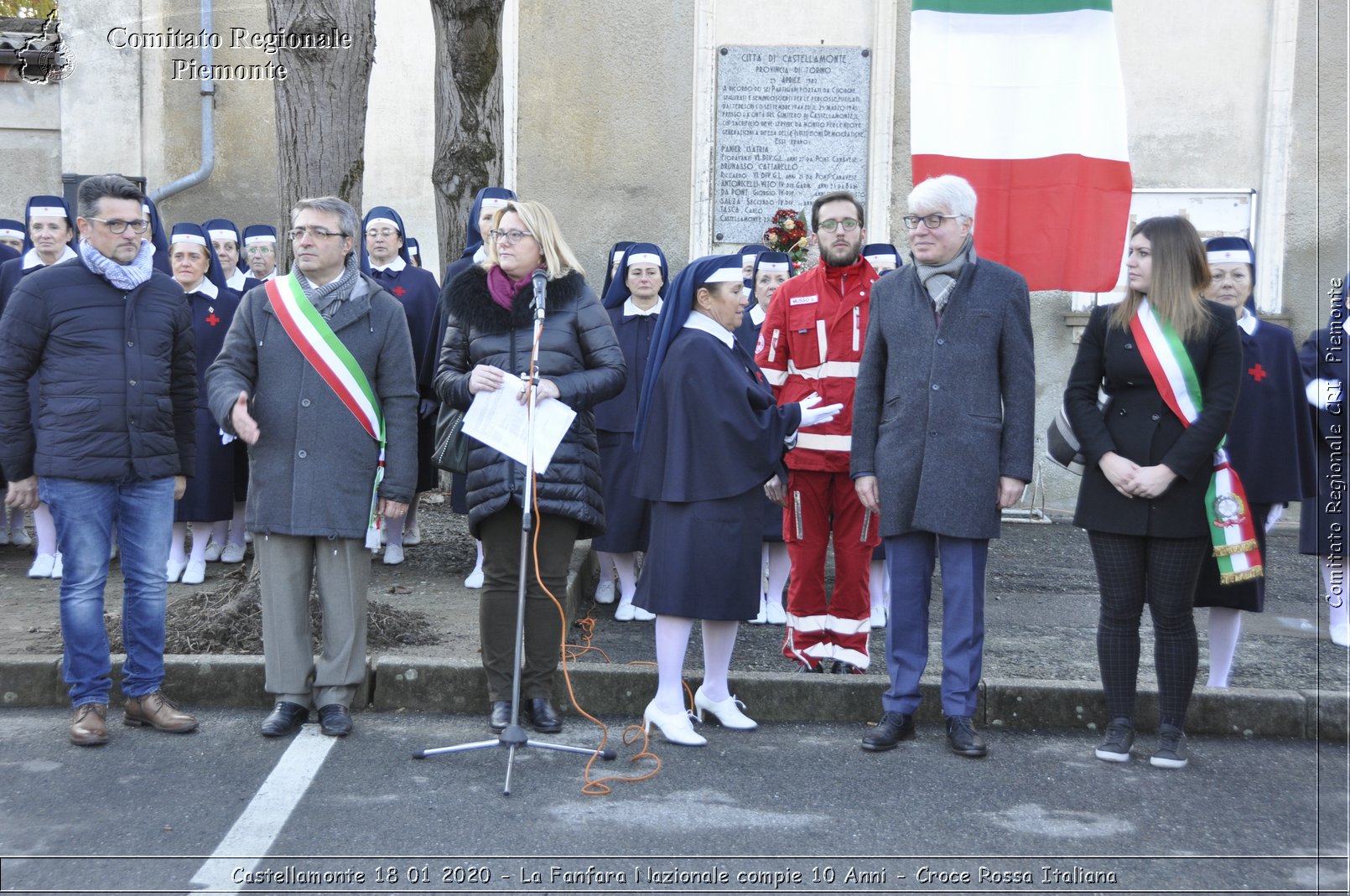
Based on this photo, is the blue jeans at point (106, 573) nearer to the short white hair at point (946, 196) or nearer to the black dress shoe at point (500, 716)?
the black dress shoe at point (500, 716)

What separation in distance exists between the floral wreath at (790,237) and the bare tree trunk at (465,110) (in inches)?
91.3

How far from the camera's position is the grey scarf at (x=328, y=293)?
5266mm

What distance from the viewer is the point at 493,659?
5.31m

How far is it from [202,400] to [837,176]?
21.3ft

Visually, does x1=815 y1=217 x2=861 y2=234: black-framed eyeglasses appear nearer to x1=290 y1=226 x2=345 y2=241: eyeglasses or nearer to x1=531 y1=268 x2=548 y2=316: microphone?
x1=531 y1=268 x2=548 y2=316: microphone

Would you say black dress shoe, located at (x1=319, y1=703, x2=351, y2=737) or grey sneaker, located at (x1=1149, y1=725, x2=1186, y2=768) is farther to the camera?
black dress shoe, located at (x1=319, y1=703, x2=351, y2=737)

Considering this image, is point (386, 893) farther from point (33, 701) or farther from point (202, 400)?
point (202, 400)

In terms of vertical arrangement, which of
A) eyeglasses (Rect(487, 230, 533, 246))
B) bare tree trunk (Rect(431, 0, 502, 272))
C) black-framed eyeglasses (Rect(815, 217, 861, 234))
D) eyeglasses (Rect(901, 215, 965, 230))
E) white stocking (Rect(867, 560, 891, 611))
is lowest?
white stocking (Rect(867, 560, 891, 611))

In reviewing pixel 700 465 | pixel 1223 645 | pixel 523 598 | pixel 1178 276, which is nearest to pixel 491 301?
pixel 700 465

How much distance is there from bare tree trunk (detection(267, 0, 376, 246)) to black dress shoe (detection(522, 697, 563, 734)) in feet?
9.59

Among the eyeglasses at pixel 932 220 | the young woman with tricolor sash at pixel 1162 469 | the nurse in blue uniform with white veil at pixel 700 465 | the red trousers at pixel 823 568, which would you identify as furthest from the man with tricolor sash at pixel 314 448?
the young woman with tricolor sash at pixel 1162 469

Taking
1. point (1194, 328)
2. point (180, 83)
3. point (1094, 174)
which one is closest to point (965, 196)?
point (1094, 174)

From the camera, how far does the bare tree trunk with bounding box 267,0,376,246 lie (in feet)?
21.3

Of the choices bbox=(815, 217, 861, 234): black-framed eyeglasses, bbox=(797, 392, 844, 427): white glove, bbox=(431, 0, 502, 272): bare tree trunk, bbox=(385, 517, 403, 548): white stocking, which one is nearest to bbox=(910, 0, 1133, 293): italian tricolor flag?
bbox=(815, 217, 861, 234): black-framed eyeglasses
